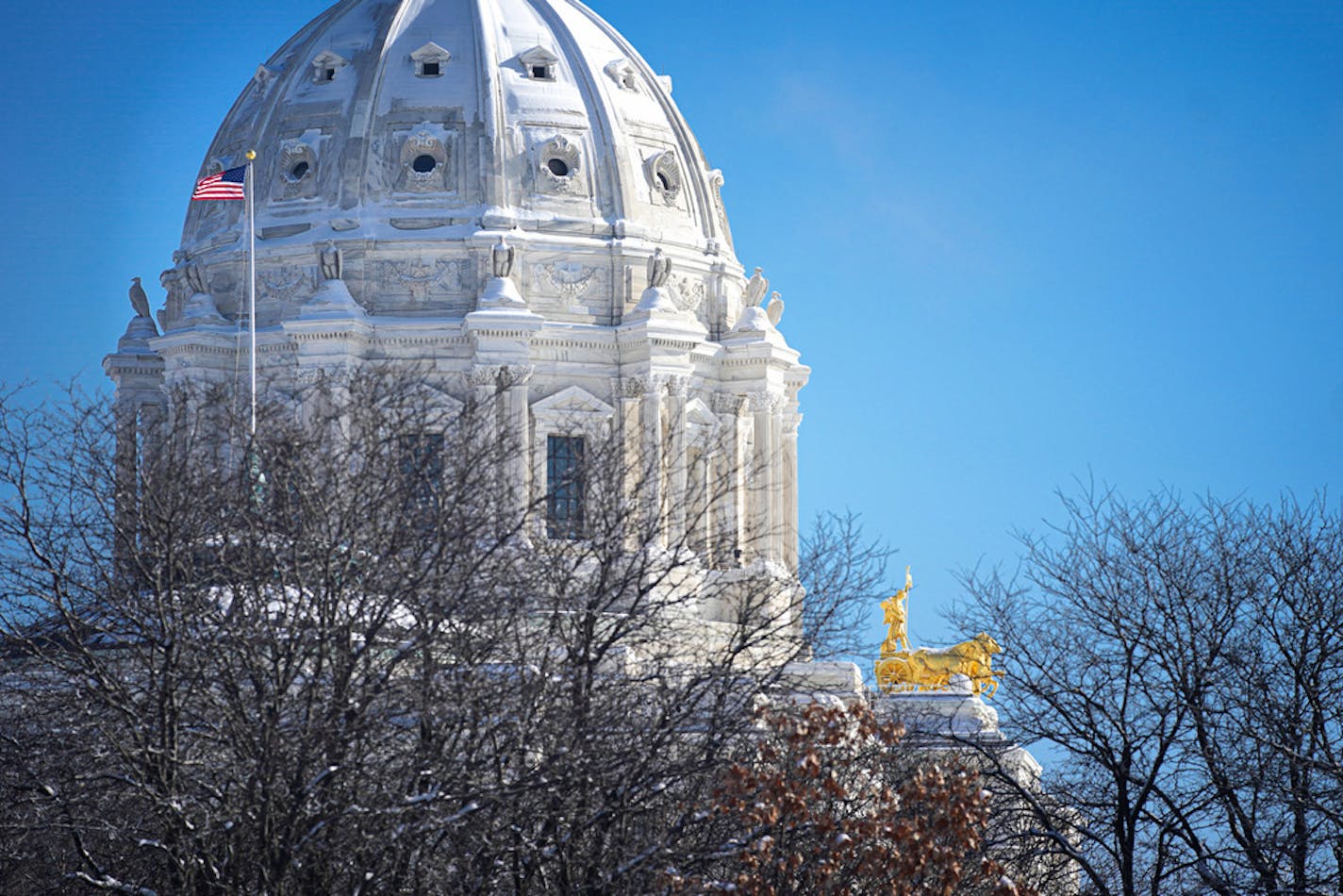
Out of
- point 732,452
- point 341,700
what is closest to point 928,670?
point 732,452

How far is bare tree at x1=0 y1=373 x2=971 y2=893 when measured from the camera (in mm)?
36750

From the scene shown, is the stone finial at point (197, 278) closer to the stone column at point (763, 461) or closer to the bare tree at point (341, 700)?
the stone column at point (763, 461)

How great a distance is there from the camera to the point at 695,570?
151 feet

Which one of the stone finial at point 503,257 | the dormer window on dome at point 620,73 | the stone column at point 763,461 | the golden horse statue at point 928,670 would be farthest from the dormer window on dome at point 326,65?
the golden horse statue at point 928,670

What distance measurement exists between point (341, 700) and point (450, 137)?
5769 cm

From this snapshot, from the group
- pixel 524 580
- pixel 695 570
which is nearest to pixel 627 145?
pixel 695 570

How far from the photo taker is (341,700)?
36.8 metres

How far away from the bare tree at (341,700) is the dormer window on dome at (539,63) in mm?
52284

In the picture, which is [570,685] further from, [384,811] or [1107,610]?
[1107,610]

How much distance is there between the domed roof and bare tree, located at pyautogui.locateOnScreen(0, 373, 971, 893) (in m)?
49.9

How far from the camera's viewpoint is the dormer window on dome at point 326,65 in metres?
93.9

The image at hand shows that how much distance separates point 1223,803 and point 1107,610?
404cm

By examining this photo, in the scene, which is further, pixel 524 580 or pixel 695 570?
pixel 695 570

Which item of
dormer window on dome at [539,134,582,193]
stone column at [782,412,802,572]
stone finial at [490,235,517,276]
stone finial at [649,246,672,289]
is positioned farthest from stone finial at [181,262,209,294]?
stone column at [782,412,802,572]
